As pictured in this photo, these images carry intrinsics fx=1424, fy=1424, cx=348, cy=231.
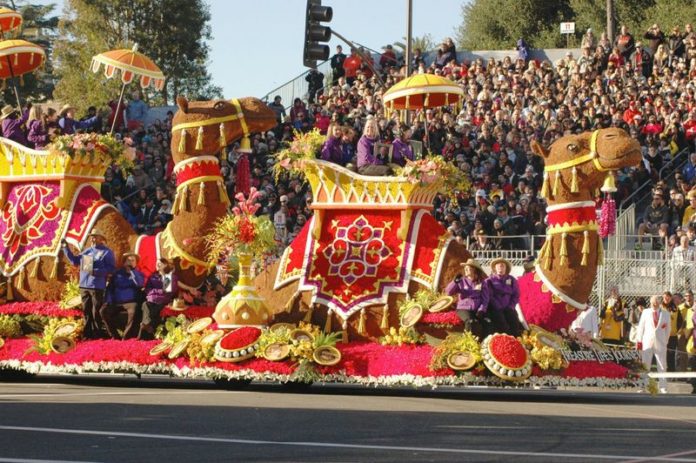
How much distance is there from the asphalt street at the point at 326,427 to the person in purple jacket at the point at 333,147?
135 inches

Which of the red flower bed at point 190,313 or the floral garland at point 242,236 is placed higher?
the floral garland at point 242,236

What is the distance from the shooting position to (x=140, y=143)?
113 feet

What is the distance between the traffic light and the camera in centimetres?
2692

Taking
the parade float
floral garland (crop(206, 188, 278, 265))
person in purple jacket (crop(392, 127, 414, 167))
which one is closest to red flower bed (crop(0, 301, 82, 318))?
the parade float

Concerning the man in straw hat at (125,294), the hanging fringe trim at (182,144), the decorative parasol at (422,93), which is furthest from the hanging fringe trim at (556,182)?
the man in straw hat at (125,294)

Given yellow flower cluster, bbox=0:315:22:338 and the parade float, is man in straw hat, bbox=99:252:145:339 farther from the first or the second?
yellow flower cluster, bbox=0:315:22:338

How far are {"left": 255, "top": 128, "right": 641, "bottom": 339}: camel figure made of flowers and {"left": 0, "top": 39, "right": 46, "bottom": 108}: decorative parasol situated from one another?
18.0ft

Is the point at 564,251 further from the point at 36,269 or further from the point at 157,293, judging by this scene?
the point at 36,269

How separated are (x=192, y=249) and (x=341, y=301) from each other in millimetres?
2211

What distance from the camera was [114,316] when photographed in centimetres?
1991

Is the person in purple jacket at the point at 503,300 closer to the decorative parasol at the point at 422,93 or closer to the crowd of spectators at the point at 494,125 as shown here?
the decorative parasol at the point at 422,93

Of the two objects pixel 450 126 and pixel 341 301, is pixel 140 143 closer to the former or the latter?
pixel 450 126

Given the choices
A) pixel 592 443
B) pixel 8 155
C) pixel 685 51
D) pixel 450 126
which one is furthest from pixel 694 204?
pixel 592 443

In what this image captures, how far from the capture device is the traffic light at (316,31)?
88.3 ft
